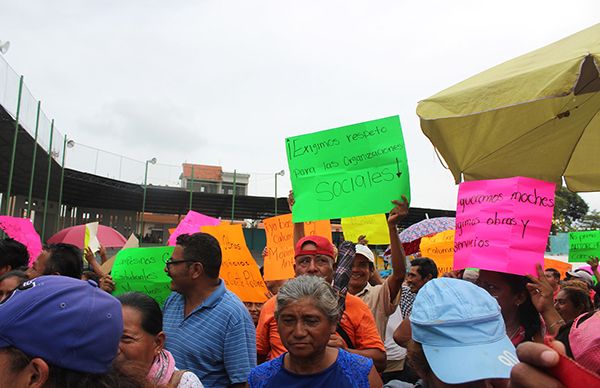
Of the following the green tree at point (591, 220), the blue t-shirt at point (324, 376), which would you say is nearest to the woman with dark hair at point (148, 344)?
the blue t-shirt at point (324, 376)

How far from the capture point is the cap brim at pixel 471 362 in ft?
5.13

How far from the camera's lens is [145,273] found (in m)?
4.10

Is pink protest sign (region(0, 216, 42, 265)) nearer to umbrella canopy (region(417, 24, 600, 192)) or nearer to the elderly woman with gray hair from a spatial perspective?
the elderly woman with gray hair

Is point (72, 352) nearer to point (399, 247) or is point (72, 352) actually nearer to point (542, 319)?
point (542, 319)

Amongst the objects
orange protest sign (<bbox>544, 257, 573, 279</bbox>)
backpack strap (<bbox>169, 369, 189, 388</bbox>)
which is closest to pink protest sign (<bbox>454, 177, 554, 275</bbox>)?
backpack strap (<bbox>169, 369, 189, 388</bbox>)

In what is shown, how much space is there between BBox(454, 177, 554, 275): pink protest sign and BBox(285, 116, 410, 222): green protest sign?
21.9 inches

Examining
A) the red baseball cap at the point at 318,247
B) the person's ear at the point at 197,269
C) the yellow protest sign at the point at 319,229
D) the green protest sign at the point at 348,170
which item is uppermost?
the green protest sign at the point at 348,170

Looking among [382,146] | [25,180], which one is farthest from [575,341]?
[25,180]

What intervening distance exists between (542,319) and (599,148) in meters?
1.71

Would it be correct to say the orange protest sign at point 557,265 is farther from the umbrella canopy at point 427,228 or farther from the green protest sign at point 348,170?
the green protest sign at point 348,170

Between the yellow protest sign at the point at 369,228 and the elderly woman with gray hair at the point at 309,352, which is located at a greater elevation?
the yellow protest sign at the point at 369,228

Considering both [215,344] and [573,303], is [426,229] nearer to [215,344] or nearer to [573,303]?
[573,303]

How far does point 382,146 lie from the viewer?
11.5 ft

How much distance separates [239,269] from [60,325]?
146 inches
